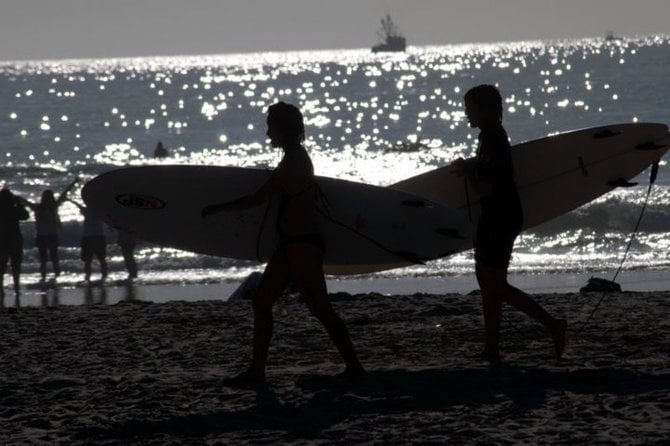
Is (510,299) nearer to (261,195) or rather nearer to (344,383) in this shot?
(344,383)

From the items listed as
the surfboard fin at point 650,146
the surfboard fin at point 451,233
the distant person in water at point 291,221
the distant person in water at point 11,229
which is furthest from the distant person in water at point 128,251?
the distant person in water at point 291,221

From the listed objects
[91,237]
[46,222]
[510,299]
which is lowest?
[510,299]

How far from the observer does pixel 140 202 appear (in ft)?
28.7

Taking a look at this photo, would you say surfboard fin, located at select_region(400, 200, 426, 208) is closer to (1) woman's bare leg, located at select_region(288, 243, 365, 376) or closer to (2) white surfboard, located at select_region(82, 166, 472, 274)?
(2) white surfboard, located at select_region(82, 166, 472, 274)

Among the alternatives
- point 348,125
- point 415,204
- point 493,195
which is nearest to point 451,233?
point 415,204

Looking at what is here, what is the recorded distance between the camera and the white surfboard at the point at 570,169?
356 inches

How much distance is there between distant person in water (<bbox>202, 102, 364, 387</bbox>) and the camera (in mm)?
6766

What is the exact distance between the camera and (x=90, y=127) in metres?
81.9

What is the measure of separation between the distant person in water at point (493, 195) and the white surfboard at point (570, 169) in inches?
72.3

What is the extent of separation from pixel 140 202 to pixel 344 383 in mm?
2460

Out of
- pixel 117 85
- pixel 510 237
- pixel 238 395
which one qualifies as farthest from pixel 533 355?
pixel 117 85

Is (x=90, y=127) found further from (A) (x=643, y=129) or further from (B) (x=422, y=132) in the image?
(A) (x=643, y=129)

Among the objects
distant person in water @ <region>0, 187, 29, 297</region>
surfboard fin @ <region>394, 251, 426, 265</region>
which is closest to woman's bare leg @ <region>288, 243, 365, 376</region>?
surfboard fin @ <region>394, 251, 426, 265</region>

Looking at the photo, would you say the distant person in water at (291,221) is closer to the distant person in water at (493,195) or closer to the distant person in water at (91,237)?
the distant person in water at (493,195)
